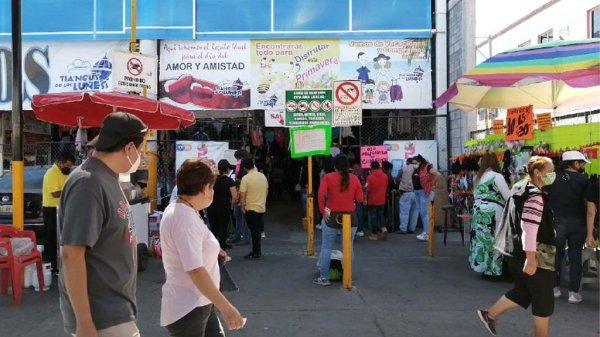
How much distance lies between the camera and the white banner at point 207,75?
1277 centimetres

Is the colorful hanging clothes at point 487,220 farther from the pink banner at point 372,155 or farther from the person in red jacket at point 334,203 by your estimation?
the pink banner at point 372,155

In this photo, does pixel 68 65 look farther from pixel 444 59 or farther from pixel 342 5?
pixel 444 59

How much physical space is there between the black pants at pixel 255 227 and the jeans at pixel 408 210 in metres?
3.88

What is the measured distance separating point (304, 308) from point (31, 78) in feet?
32.3

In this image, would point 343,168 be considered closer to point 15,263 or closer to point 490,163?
point 490,163

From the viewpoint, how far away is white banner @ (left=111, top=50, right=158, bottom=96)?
27.6 feet

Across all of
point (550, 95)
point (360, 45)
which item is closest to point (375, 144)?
point (360, 45)

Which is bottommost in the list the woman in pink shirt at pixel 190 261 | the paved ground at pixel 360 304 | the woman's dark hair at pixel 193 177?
the paved ground at pixel 360 304

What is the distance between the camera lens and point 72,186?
97.0 inches

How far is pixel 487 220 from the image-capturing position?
7562 millimetres

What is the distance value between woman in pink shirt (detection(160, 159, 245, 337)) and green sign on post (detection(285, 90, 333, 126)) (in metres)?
6.27

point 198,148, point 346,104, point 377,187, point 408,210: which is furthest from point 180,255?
point 198,148

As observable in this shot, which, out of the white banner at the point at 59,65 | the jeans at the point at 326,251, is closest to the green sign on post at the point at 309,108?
the jeans at the point at 326,251

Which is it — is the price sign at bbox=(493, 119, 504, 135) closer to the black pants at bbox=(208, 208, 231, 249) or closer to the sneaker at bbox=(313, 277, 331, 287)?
the sneaker at bbox=(313, 277, 331, 287)
